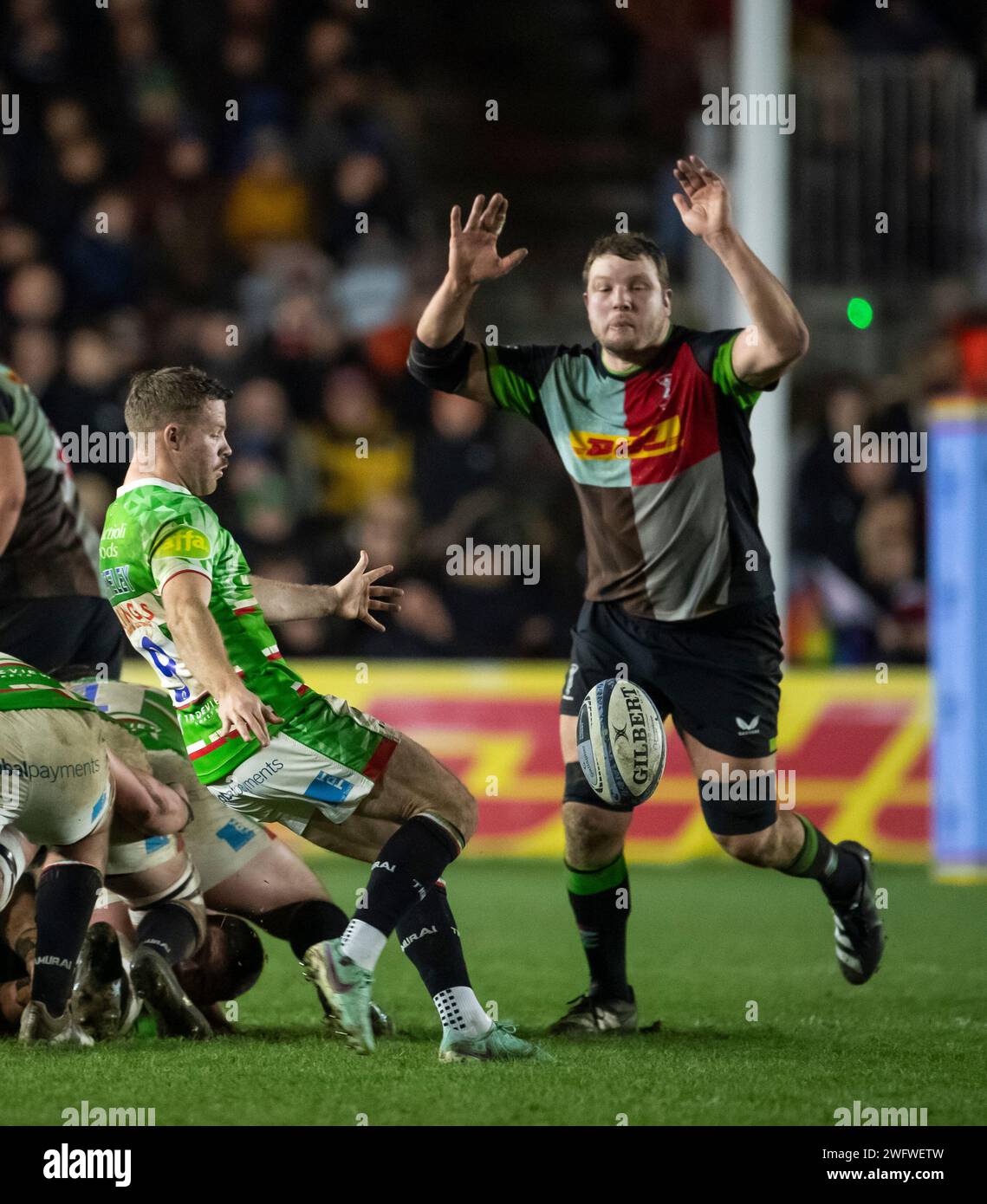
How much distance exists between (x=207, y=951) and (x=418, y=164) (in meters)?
10.3

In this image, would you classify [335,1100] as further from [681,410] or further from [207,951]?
[681,410]

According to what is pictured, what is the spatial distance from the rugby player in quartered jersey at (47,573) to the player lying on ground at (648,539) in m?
1.35

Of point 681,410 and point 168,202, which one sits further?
point 168,202

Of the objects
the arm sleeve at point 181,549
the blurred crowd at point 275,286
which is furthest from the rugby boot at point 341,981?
the blurred crowd at point 275,286

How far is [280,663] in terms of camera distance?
196 inches

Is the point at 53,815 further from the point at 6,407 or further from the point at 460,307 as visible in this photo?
the point at 460,307

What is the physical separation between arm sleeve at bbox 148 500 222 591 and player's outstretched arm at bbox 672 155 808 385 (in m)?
1.60

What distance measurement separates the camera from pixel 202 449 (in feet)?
16.2

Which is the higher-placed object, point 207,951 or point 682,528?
point 682,528

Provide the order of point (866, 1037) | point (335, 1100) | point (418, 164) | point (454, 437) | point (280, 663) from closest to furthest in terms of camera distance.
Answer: point (335, 1100) < point (280, 663) < point (866, 1037) < point (454, 437) < point (418, 164)

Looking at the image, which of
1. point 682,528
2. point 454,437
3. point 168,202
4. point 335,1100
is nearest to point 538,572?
point 454,437

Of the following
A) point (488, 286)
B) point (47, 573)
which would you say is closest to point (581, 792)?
point (47, 573)

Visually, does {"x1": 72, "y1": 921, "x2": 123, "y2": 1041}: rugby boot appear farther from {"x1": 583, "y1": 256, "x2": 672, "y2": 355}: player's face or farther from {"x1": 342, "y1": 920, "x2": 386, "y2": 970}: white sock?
{"x1": 583, "y1": 256, "x2": 672, "y2": 355}: player's face

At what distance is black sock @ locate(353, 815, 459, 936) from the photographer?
15.6ft
